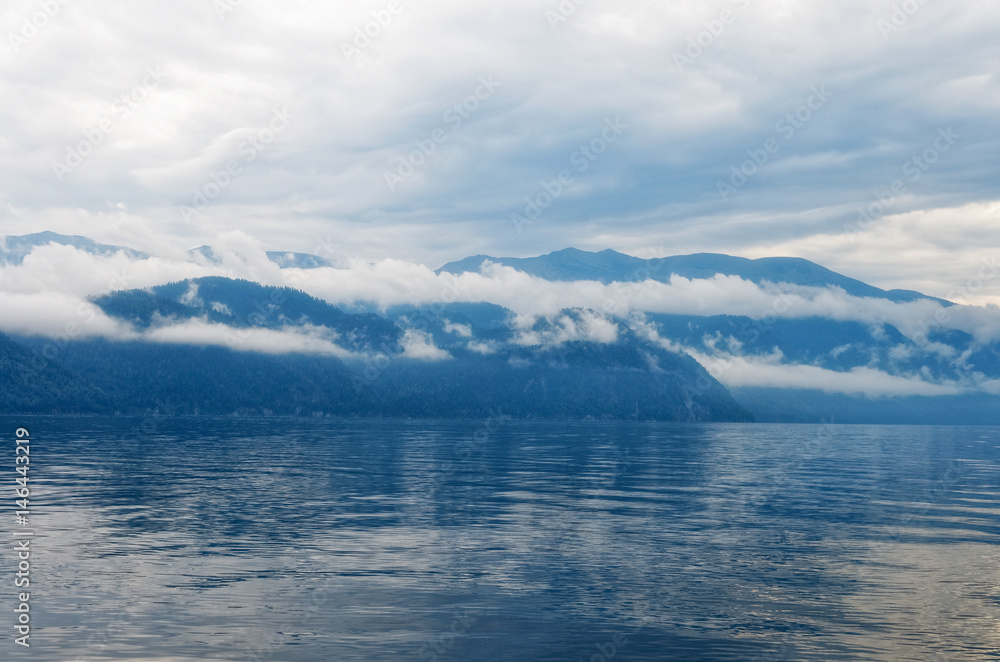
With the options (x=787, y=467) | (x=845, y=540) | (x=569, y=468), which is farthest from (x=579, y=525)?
(x=787, y=467)

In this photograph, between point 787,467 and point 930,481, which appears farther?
point 787,467

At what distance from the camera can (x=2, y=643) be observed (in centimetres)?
3288

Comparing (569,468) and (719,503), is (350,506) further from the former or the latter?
(569,468)

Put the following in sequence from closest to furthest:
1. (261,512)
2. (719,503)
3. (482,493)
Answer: (261,512) → (719,503) → (482,493)

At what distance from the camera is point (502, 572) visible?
47344 mm

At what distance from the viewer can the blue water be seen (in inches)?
1348

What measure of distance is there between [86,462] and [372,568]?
9320 cm

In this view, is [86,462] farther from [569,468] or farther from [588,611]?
[588,611]

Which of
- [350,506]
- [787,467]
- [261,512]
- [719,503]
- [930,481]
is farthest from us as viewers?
[787,467]

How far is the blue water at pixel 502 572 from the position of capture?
1348 inches

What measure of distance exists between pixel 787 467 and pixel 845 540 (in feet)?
271

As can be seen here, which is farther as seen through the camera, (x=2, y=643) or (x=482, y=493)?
(x=482, y=493)

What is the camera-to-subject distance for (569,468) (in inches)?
4899

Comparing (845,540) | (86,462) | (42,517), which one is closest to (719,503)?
(845,540)
